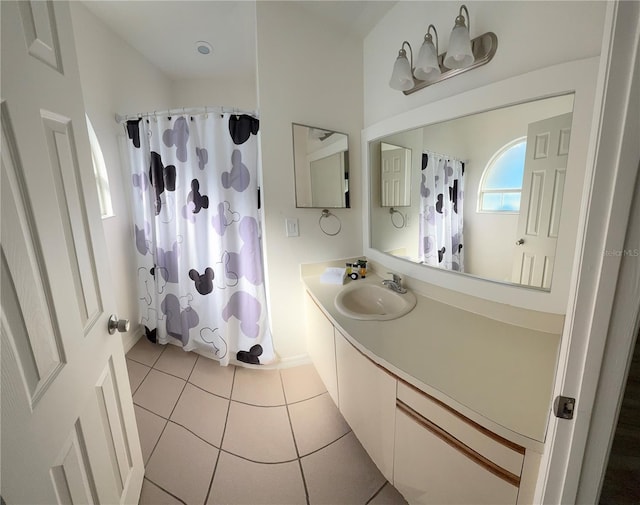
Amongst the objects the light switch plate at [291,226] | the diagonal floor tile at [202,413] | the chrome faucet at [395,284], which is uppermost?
the light switch plate at [291,226]

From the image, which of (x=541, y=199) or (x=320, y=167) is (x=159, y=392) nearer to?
(x=320, y=167)

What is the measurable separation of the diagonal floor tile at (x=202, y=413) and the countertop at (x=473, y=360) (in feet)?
3.29

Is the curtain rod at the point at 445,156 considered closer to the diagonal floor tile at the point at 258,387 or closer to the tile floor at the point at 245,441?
the tile floor at the point at 245,441

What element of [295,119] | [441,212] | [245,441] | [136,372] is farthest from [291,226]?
[136,372]

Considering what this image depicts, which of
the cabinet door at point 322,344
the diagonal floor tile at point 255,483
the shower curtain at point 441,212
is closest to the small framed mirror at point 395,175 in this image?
the shower curtain at point 441,212

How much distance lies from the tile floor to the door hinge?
99 cm

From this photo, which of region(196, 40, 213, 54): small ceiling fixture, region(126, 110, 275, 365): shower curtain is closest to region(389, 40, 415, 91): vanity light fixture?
region(126, 110, 275, 365): shower curtain

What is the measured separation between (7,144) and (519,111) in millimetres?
1556

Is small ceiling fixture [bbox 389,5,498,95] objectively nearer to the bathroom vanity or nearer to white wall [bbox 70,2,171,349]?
the bathroom vanity

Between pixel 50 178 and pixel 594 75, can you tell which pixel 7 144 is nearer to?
pixel 50 178

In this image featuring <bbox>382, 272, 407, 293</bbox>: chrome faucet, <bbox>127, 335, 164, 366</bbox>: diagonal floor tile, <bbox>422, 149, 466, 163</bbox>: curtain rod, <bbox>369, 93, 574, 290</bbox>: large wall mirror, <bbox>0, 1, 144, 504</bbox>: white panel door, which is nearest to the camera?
<bbox>0, 1, 144, 504</bbox>: white panel door

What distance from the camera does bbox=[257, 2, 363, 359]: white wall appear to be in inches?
61.5

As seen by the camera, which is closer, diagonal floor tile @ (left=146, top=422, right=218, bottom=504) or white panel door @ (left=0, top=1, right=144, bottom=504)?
white panel door @ (left=0, top=1, right=144, bottom=504)

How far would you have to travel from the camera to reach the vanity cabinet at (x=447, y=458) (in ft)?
2.17
